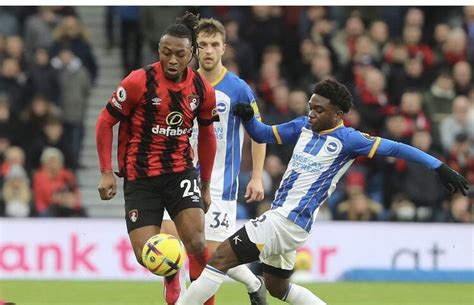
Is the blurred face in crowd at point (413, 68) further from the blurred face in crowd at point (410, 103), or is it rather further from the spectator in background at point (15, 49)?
the spectator in background at point (15, 49)

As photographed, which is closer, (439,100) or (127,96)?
(127,96)

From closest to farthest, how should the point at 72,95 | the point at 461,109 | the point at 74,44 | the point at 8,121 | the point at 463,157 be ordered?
the point at 463,157, the point at 461,109, the point at 8,121, the point at 72,95, the point at 74,44

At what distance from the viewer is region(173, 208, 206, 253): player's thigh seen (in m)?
9.32

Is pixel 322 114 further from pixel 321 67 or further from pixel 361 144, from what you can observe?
pixel 321 67

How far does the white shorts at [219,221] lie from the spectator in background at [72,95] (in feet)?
25.1

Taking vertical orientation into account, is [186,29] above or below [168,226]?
above

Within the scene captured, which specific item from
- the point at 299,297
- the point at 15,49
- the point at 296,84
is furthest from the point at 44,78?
the point at 299,297

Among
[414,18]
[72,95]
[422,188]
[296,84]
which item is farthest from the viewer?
[414,18]

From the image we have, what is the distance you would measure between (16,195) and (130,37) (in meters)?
3.72

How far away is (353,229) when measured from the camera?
1574 cm

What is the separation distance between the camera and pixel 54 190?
16.5 meters

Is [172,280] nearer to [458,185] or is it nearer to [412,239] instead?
[458,185]

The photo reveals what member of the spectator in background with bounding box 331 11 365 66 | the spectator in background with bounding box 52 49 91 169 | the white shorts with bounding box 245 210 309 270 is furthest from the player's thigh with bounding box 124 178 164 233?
the spectator in background with bounding box 331 11 365 66

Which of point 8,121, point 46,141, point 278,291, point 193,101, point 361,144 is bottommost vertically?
point 46,141
